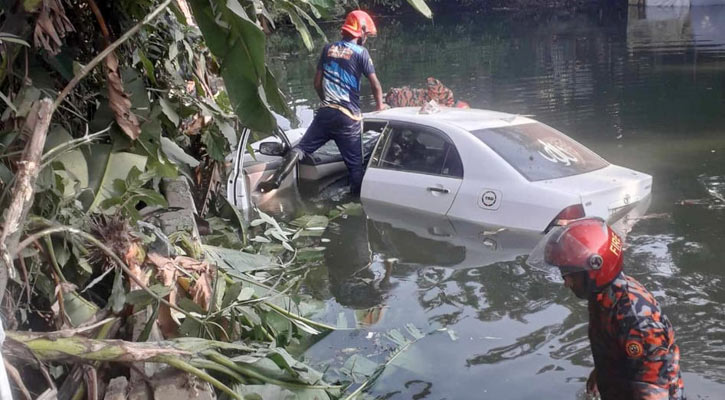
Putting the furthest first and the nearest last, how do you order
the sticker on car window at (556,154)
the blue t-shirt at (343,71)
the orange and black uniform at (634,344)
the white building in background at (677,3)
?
the white building in background at (677,3) < the blue t-shirt at (343,71) < the sticker on car window at (556,154) < the orange and black uniform at (634,344)

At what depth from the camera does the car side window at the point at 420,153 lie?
8781 mm

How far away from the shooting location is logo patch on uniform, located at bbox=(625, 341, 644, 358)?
3896mm

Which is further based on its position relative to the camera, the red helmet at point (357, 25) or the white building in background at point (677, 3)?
the white building in background at point (677, 3)

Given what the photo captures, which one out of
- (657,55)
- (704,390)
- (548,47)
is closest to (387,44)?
(548,47)

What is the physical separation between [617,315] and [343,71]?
721 centimetres

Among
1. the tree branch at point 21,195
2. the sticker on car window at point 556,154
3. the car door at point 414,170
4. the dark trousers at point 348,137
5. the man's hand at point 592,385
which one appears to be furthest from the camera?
the dark trousers at point 348,137

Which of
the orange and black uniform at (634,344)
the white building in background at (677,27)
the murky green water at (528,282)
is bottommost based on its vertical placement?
the white building in background at (677,27)

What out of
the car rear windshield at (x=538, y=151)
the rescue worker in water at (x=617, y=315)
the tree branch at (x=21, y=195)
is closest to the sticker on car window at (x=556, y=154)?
the car rear windshield at (x=538, y=151)

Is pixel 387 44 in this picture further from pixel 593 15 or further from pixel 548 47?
pixel 593 15

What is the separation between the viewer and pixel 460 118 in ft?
30.2

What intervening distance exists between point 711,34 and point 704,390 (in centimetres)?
2856

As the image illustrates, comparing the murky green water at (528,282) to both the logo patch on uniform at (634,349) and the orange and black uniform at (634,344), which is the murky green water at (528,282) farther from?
the logo patch on uniform at (634,349)

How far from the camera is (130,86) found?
4977 mm

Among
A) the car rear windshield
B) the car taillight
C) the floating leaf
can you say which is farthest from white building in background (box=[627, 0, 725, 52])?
the floating leaf
